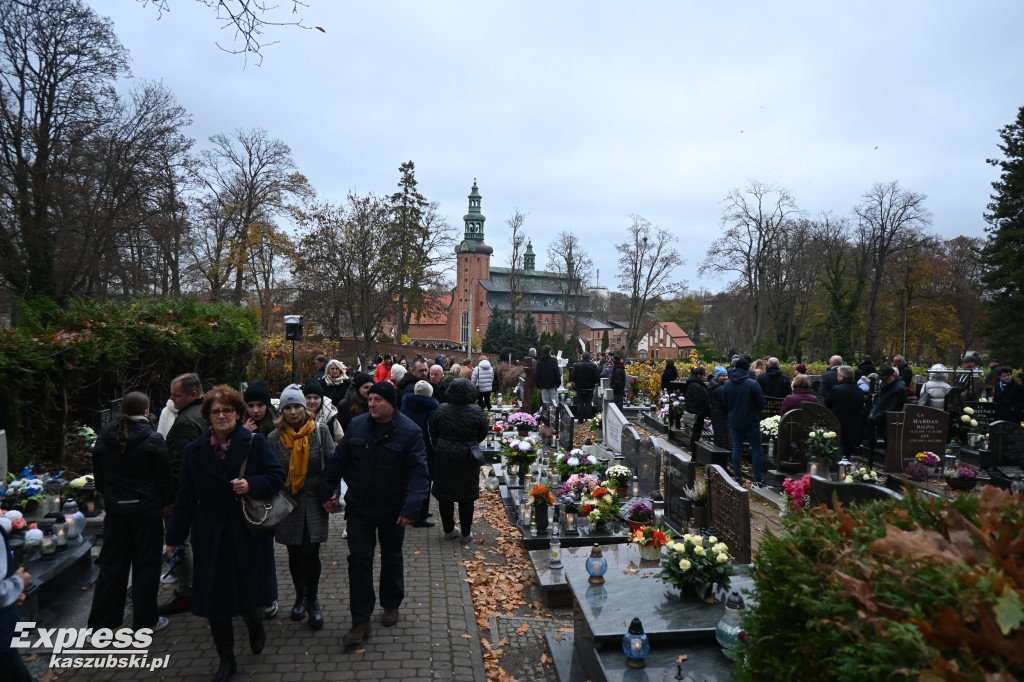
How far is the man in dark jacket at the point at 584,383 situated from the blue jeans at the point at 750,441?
5256 mm

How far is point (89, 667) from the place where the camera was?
167 inches

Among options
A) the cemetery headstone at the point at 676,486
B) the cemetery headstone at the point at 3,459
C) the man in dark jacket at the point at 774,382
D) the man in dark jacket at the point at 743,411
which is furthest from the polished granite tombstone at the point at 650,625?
the man in dark jacket at the point at 774,382

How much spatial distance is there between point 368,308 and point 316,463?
33.7 metres

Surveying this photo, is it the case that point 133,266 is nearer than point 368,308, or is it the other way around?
point 133,266

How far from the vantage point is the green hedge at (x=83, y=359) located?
8.09m

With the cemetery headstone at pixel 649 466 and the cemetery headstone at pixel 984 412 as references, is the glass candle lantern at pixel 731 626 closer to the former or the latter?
the cemetery headstone at pixel 649 466

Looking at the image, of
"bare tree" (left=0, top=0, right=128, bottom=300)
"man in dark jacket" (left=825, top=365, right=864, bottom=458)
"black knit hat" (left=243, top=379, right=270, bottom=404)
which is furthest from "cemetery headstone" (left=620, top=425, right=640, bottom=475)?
"bare tree" (left=0, top=0, right=128, bottom=300)

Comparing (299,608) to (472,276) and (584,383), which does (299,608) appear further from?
(472,276)

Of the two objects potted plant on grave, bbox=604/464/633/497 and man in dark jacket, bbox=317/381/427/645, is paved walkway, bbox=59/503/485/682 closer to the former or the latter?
man in dark jacket, bbox=317/381/427/645

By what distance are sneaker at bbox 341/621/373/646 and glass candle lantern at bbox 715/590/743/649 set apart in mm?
2459

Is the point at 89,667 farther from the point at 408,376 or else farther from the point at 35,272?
the point at 35,272

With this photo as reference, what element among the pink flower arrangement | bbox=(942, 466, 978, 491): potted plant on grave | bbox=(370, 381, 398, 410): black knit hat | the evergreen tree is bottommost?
bbox=(942, 466, 978, 491): potted plant on grave

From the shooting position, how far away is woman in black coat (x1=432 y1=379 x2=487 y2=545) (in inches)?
263

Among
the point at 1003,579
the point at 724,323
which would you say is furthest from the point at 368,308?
the point at 724,323
